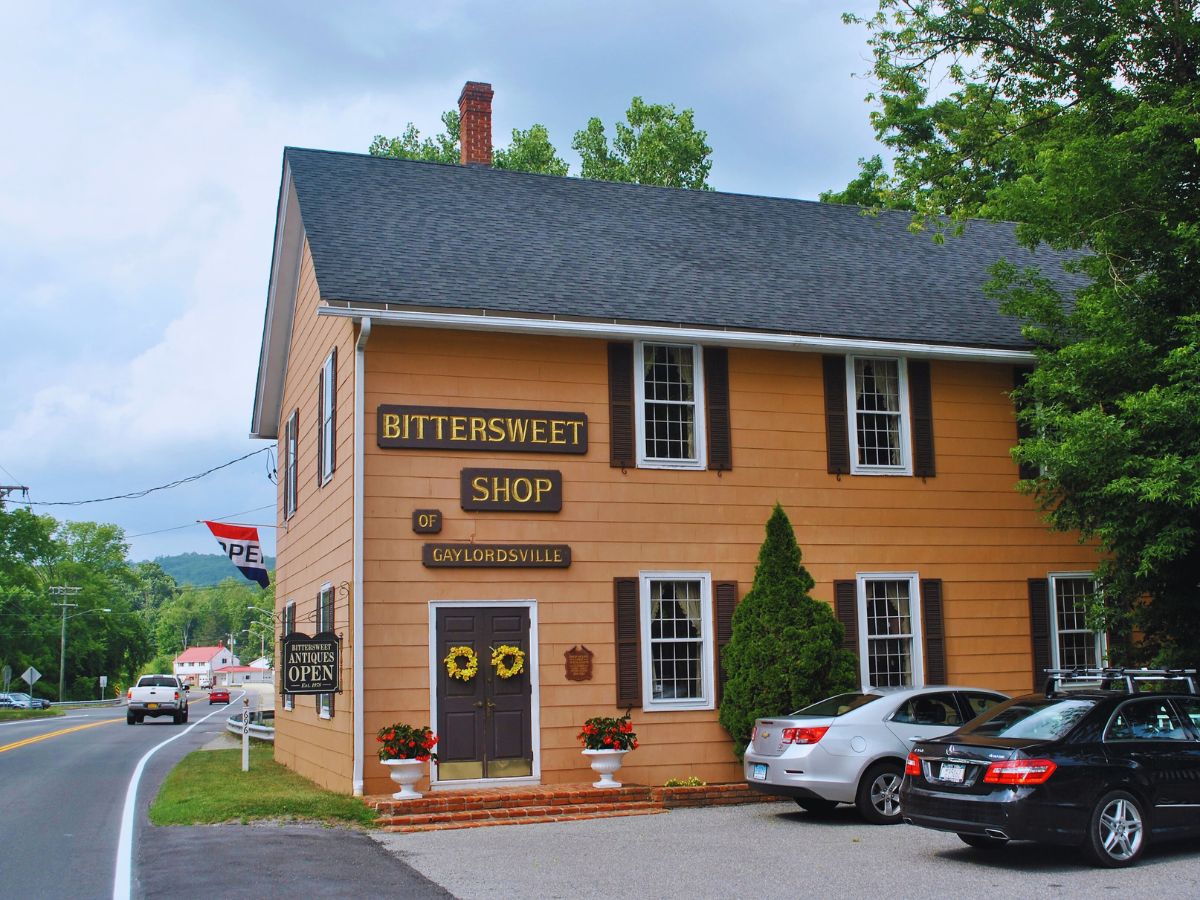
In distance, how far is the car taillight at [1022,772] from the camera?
9.89 meters

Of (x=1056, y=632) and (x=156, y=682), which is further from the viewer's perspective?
(x=156, y=682)

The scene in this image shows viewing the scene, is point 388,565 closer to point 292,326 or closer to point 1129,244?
point 292,326

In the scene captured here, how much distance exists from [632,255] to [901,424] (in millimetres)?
4719

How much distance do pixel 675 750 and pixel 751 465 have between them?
401 cm

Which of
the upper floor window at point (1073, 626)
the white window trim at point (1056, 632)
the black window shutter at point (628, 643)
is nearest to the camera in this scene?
the black window shutter at point (628, 643)

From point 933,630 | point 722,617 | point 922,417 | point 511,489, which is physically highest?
point 922,417

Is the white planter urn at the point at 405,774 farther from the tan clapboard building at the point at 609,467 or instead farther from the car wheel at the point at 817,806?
the car wheel at the point at 817,806

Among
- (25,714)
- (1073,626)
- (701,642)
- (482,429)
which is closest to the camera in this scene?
(482,429)

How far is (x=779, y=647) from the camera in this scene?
15.7 meters

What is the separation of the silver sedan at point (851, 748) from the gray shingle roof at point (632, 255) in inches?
228

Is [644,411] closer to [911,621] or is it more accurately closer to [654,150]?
[911,621]

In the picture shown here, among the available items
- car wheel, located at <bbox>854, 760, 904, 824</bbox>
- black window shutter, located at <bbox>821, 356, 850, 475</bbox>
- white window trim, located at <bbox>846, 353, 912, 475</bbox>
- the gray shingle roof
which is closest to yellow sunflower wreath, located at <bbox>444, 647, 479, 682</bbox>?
the gray shingle roof

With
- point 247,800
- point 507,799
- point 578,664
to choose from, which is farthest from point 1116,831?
point 247,800

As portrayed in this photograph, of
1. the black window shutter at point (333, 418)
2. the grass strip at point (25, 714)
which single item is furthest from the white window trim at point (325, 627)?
the grass strip at point (25, 714)
